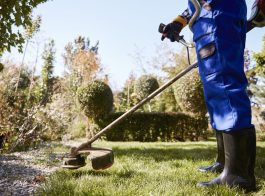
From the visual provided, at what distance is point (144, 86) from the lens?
59.3 ft

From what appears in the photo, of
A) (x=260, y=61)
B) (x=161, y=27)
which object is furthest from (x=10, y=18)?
(x=260, y=61)

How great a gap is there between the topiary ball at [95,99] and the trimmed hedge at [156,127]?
13.4 inches

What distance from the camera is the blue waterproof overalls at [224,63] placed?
1.91 meters

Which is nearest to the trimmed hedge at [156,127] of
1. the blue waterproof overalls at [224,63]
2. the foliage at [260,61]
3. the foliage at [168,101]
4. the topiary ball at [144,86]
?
the foliage at [260,61]

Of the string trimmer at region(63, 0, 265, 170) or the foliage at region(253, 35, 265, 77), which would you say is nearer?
the string trimmer at region(63, 0, 265, 170)

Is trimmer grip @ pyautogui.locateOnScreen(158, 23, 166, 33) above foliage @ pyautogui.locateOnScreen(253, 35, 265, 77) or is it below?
below

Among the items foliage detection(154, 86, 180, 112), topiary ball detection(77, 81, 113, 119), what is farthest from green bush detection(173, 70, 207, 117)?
foliage detection(154, 86, 180, 112)

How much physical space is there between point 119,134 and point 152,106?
32.1ft

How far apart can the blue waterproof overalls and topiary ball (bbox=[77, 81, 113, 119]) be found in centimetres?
864

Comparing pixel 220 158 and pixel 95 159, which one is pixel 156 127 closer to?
pixel 220 158

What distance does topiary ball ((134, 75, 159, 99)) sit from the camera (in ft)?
58.8

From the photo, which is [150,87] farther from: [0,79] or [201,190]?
[201,190]

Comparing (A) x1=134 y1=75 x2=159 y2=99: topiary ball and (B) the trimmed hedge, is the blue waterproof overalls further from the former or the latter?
(A) x1=134 y1=75 x2=159 y2=99: topiary ball

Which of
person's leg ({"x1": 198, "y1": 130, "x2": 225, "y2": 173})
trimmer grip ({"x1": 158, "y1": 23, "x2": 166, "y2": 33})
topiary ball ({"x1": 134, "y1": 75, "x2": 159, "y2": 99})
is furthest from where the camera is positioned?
topiary ball ({"x1": 134, "y1": 75, "x2": 159, "y2": 99})
